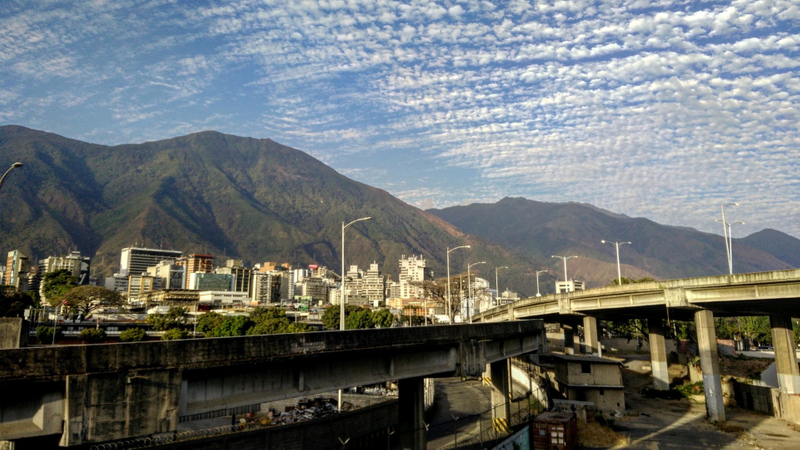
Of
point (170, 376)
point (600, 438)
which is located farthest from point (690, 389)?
point (170, 376)

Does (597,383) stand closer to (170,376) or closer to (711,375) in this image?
(711,375)

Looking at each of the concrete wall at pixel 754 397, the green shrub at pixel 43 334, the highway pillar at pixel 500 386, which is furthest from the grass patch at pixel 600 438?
the green shrub at pixel 43 334

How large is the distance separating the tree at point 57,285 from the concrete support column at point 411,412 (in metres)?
162

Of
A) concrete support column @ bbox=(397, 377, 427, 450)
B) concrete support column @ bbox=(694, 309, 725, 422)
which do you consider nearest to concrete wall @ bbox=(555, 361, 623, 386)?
concrete support column @ bbox=(694, 309, 725, 422)

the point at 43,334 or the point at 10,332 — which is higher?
the point at 10,332

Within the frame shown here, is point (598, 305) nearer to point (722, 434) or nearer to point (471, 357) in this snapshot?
point (722, 434)

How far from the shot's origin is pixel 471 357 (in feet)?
93.1

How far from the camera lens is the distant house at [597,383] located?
46.1m

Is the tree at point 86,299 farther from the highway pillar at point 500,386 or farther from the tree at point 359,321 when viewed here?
the highway pillar at point 500,386

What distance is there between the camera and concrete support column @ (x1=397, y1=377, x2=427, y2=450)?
80.1ft

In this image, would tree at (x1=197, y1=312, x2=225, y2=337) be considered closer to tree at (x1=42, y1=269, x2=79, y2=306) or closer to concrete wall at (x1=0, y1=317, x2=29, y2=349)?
tree at (x1=42, y1=269, x2=79, y2=306)

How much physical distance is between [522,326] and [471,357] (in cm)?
1254

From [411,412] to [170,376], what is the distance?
1378 centimetres

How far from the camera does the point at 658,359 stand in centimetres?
6069
